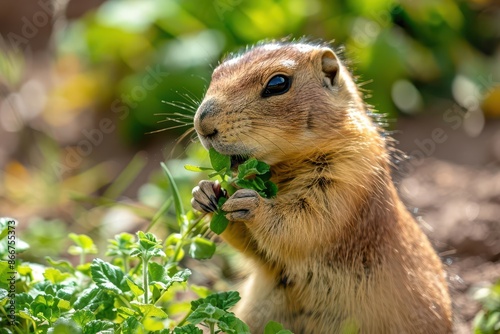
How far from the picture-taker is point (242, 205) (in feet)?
12.1

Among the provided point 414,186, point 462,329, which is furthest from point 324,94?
point 414,186

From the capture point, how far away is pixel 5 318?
11.7 feet

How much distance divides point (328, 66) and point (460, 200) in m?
2.45

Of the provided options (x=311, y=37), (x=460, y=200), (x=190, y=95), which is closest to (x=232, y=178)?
(x=460, y=200)

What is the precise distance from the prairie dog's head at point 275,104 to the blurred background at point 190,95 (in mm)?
2054

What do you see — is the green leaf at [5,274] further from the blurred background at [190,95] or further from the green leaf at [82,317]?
the blurred background at [190,95]

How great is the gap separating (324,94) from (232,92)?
53cm

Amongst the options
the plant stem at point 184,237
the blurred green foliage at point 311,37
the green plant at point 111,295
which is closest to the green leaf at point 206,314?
the green plant at point 111,295

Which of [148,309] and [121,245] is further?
[121,245]

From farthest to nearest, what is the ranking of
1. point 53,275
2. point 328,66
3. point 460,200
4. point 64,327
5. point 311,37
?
point 311,37
point 460,200
point 328,66
point 53,275
point 64,327

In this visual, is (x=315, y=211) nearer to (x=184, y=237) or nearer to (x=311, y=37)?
(x=184, y=237)

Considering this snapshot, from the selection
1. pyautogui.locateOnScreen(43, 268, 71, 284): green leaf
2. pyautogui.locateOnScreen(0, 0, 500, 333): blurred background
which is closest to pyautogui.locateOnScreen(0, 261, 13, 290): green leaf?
pyautogui.locateOnScreen(43, 268, 71, 284): green leaf

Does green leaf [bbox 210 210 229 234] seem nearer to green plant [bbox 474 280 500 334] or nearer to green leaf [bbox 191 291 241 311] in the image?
green leaf [bbox 191 291 241 311]

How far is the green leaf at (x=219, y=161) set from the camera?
366 centimetres
